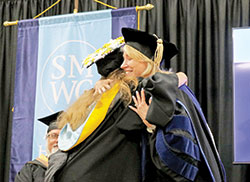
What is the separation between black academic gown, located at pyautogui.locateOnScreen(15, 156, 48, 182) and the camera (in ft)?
10.7

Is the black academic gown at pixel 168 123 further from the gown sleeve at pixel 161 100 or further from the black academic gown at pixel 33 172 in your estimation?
the black academic gown at pixel 33 172

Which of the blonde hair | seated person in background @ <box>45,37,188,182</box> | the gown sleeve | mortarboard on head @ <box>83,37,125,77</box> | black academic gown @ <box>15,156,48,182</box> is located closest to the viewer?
the gown sleeve

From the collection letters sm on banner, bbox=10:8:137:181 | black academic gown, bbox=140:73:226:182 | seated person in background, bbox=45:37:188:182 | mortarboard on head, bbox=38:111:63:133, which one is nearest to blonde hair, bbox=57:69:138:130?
seated person in background, bbox=45:37:188:182

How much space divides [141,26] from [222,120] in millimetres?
1322

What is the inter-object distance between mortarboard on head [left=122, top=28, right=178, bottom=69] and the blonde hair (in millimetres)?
217

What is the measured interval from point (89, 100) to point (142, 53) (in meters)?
0.52

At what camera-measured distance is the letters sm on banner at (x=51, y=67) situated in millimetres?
3932

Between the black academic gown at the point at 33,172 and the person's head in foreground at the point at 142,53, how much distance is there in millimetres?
1182

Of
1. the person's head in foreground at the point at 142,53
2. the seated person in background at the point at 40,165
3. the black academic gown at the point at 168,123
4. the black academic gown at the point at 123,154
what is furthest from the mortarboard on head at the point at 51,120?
the black academic gown at the point at 168,123

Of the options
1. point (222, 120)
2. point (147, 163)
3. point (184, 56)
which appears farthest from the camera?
point (184, 56)

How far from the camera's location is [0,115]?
4.81 m

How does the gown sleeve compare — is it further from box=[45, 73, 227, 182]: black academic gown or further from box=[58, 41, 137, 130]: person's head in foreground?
box=[58, 41, 137, 130]: person's head in foreground

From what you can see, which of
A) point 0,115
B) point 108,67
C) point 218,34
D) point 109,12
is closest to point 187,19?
point 218,34

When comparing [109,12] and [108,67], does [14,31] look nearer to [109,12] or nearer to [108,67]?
[109,12]
